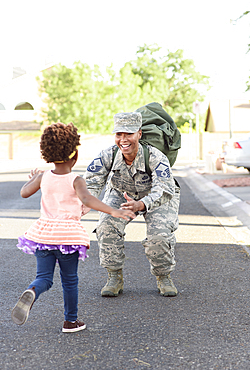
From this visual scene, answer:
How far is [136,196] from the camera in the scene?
4.96 m

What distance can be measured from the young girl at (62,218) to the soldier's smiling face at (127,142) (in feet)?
3.18

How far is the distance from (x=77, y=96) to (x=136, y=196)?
43755 millimetres

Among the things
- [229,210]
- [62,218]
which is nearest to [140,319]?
[62,218]

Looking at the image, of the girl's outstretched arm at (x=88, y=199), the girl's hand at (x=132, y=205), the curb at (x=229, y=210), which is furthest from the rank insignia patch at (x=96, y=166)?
the curb at (x=229, y=210)

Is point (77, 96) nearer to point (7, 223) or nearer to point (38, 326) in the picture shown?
point (7, 223)

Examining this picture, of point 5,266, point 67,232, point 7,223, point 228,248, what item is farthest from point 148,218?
point 7,223

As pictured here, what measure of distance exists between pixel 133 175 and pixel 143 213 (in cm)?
37

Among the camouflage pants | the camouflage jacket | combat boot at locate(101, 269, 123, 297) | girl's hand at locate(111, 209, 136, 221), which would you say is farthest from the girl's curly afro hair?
combat boot at locate(101, 269, 123, 297)

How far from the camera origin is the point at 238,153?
728 inches

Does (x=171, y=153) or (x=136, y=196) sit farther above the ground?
(x=171, y=153)

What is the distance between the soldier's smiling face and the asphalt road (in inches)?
49.5

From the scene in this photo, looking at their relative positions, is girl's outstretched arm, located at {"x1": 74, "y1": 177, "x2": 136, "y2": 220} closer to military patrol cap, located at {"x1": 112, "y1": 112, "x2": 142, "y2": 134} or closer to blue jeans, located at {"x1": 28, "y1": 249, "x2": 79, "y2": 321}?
blue jeans, located at {"x1": 28, "y1": 249, "x2": 79, "y2": 321}

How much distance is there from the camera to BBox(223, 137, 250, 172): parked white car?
60.4 feet

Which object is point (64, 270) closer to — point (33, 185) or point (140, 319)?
point (33, 185)
